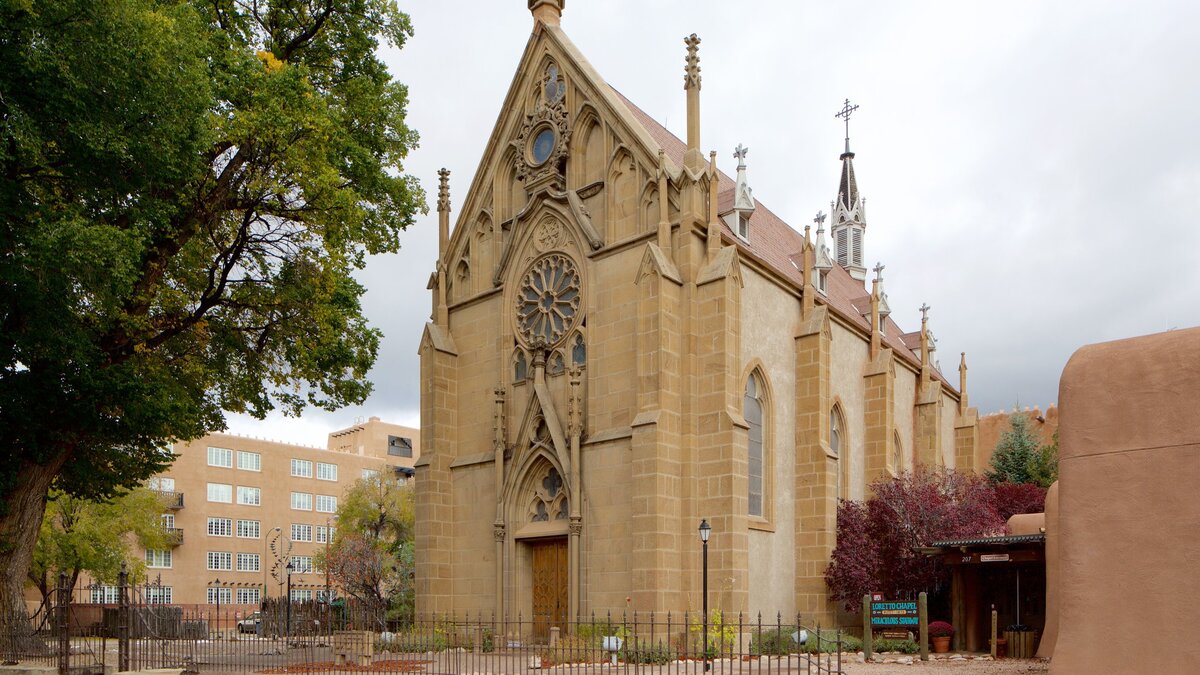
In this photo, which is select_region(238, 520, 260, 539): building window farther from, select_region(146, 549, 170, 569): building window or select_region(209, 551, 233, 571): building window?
select_region(146, 549, 170, 569): building window

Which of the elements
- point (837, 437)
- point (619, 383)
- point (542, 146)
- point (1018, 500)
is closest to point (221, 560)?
point (542, 146)

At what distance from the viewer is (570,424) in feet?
88.5

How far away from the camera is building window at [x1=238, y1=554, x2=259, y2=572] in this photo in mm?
72188

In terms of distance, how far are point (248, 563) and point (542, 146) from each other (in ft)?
173

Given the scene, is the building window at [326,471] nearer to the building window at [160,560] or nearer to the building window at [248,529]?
the building window at [248,529]

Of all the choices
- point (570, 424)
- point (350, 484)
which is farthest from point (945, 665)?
point (350, 484)

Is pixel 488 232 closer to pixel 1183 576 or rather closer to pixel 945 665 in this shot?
pixel 945 665

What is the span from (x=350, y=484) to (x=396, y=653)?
58.8 m

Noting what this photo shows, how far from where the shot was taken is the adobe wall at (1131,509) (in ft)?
45.0

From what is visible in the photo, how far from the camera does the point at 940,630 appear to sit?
84.6 ft

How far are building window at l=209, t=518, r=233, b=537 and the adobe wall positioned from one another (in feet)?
214

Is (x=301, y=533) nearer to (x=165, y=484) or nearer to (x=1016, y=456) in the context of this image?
(x=165, y=484)

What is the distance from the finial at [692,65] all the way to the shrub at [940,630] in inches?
586

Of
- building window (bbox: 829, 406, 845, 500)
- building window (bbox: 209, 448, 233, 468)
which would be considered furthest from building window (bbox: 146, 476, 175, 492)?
building window (bbox: 829, 406, 845, 500)
